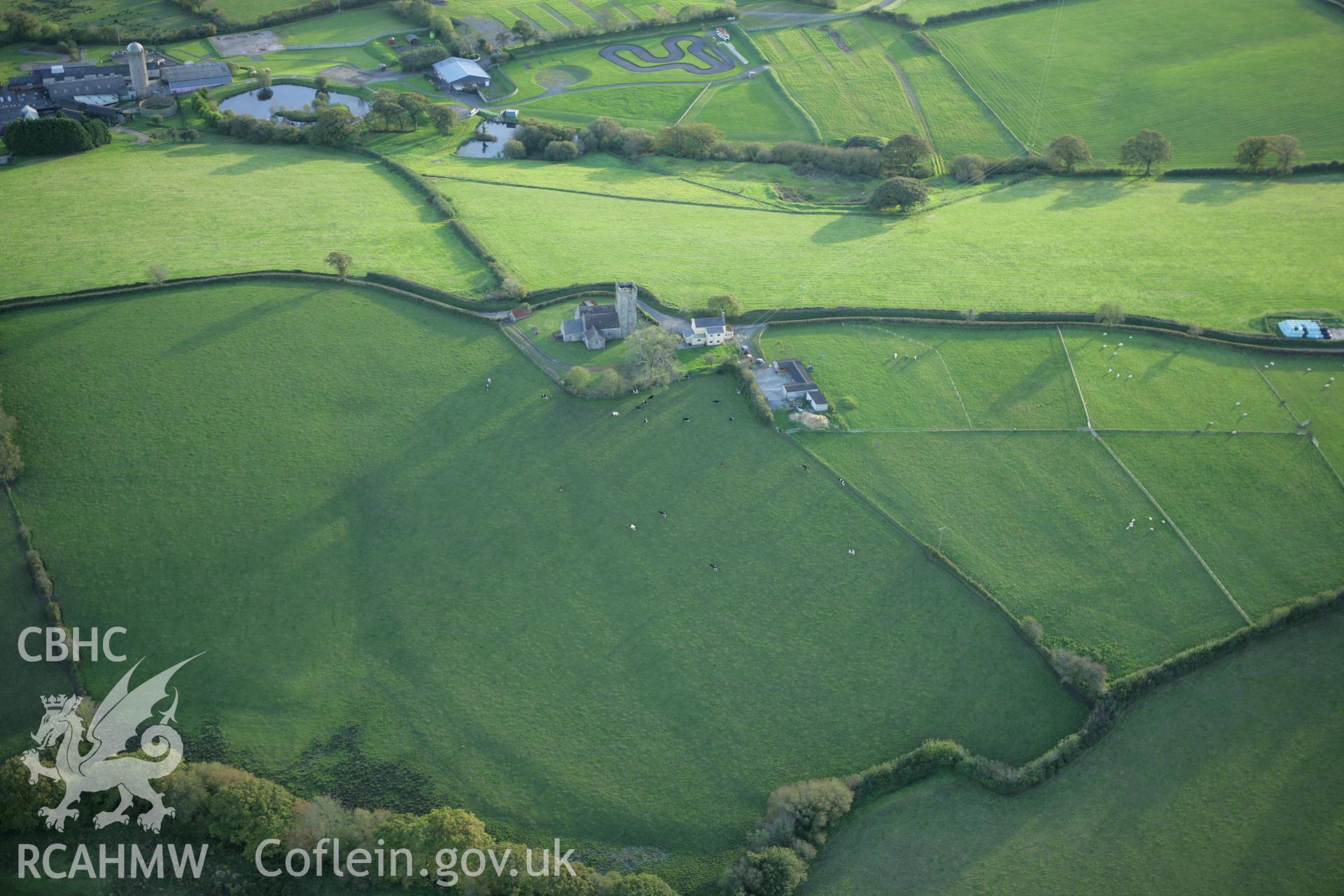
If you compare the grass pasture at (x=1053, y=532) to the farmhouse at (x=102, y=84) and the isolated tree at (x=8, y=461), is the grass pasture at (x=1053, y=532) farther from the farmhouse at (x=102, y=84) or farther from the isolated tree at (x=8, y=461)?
the farmhouse at (x=102, y=84)

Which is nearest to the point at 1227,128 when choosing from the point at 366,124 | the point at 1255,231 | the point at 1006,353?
the point at 1255,231

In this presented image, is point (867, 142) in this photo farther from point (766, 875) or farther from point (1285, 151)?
point (766, 875)

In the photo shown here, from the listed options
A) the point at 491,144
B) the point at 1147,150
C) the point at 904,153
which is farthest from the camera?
the point at 491,144

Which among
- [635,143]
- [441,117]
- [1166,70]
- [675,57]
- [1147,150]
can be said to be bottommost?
[635,143]

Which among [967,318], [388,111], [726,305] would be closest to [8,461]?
[726,305]

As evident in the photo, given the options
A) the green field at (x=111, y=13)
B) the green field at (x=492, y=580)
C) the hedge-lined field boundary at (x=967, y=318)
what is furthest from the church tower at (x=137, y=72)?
→ the hedge-lined field boundary at (x=967, y=318)

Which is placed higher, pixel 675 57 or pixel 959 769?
pixel 675 57
